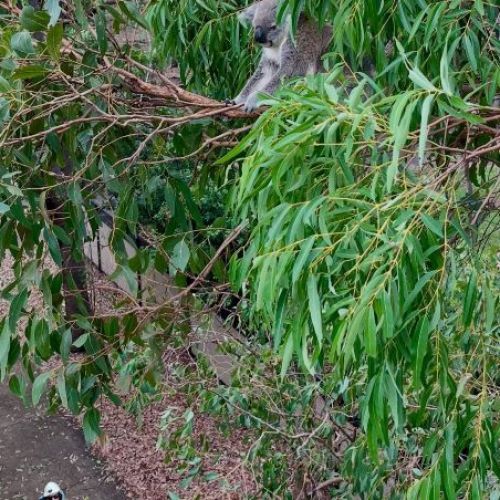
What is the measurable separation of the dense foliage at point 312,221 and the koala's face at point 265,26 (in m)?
0.08

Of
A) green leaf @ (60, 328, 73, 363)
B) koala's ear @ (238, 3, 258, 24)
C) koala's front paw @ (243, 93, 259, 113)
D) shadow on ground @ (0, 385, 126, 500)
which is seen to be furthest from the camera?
shadow on ground @ (0, 385, 126, 500)

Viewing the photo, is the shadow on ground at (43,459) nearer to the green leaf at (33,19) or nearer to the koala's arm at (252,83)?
the koala's arm at (252,83)

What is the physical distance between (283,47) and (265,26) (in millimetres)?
139

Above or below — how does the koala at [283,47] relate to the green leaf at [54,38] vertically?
below

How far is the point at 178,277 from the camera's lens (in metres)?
3.18

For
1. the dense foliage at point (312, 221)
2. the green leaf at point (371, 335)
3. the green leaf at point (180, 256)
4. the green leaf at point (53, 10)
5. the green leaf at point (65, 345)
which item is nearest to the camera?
the green leaf at point (371, 335)

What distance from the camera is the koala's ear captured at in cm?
371

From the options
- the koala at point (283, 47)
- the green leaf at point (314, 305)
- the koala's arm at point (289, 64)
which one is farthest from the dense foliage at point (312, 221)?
the koala's arm at point (289, 64)

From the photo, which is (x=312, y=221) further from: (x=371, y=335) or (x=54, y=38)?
(x=54, y=38)

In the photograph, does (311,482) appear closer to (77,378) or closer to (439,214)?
(77,378)

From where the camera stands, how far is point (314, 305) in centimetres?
150

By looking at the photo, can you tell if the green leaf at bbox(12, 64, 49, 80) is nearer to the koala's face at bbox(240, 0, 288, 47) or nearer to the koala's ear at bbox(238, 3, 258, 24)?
the koala's ear at bbox(238, 3, 258, 24)

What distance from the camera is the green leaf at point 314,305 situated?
148 centimetres

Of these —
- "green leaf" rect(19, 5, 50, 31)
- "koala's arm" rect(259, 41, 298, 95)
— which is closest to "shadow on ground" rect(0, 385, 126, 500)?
"koala's arm" rect(259, 41, 298, 95)
